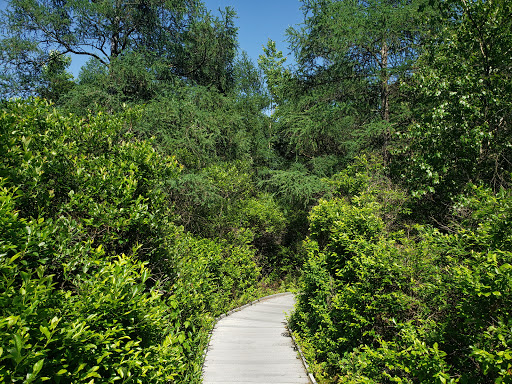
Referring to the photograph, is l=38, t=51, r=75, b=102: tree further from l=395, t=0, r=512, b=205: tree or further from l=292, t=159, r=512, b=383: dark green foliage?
l=395, t=0, r=512, b=205: tree

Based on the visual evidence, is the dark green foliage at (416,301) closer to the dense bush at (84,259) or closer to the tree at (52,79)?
the dense bush at (84,259)

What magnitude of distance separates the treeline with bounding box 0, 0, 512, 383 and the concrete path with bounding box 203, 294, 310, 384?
0.72 metres

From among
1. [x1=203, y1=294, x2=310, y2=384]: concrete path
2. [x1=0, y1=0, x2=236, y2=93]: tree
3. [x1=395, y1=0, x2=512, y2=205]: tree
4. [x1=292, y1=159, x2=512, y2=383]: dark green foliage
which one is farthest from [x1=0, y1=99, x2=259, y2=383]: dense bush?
[x1=0, y1=0, x2=236, y2=93]: tree

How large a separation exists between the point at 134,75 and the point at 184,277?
1200 centimetres

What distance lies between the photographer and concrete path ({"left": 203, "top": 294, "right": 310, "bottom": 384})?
636cm

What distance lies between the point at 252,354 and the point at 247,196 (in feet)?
34.9

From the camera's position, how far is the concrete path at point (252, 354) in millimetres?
6355

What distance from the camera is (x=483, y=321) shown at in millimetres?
3307

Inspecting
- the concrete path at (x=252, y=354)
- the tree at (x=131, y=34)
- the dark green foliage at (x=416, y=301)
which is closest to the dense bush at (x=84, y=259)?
the concrete path at (x=252, y=354)

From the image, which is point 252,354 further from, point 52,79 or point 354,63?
point 52,79

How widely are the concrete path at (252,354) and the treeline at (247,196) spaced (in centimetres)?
72

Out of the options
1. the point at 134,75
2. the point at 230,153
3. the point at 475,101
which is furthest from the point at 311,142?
the point at 475,101

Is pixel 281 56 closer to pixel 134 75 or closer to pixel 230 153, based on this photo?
pixel 230 153

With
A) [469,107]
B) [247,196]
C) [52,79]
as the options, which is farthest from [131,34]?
[469,107]
